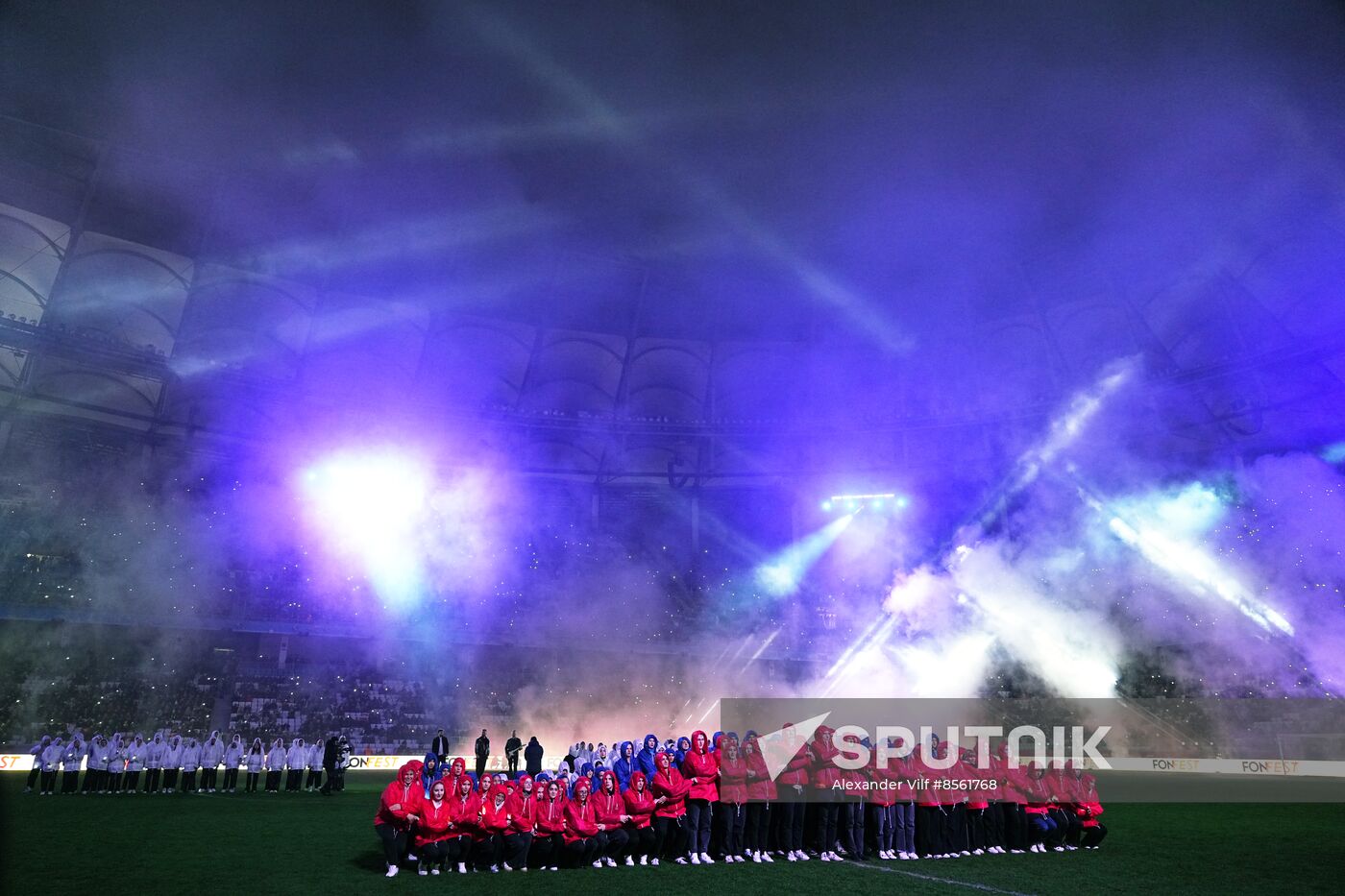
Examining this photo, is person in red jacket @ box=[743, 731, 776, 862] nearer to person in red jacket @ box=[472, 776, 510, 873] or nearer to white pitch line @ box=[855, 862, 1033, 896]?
white pitch line @ box=[855, 862, 1033, 896]

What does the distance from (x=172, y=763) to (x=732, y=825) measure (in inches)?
596

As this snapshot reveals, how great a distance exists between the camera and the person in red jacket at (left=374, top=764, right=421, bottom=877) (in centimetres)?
844

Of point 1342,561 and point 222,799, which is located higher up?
point 1342,561

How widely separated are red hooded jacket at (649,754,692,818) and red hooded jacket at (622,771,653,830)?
0.13 m

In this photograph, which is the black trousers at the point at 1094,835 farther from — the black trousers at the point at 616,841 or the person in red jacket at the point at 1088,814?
the black trousers at the point at 616,841

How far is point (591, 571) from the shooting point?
1319 inches

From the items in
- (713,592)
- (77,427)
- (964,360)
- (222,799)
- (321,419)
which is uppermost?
(964,360)

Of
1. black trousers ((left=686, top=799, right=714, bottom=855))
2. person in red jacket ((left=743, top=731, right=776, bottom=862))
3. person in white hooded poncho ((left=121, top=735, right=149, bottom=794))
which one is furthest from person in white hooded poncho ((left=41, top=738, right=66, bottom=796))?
person in red jacket ((left=743, top=731, right=776, bottom=862))

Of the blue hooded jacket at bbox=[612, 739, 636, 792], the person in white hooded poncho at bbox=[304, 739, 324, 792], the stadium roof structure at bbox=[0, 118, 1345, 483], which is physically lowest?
the person in white hooded poncho at bbox=[304, 739, 324, 792]

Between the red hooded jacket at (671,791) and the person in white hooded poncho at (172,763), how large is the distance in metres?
14.3

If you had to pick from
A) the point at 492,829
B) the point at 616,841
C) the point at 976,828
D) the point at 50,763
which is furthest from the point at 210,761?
the point at 976,828

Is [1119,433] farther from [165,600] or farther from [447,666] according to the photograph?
[165,600]

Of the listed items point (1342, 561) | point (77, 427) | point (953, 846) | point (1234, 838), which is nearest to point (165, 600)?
point (77, 427)

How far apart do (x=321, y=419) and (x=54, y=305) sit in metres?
8.99
